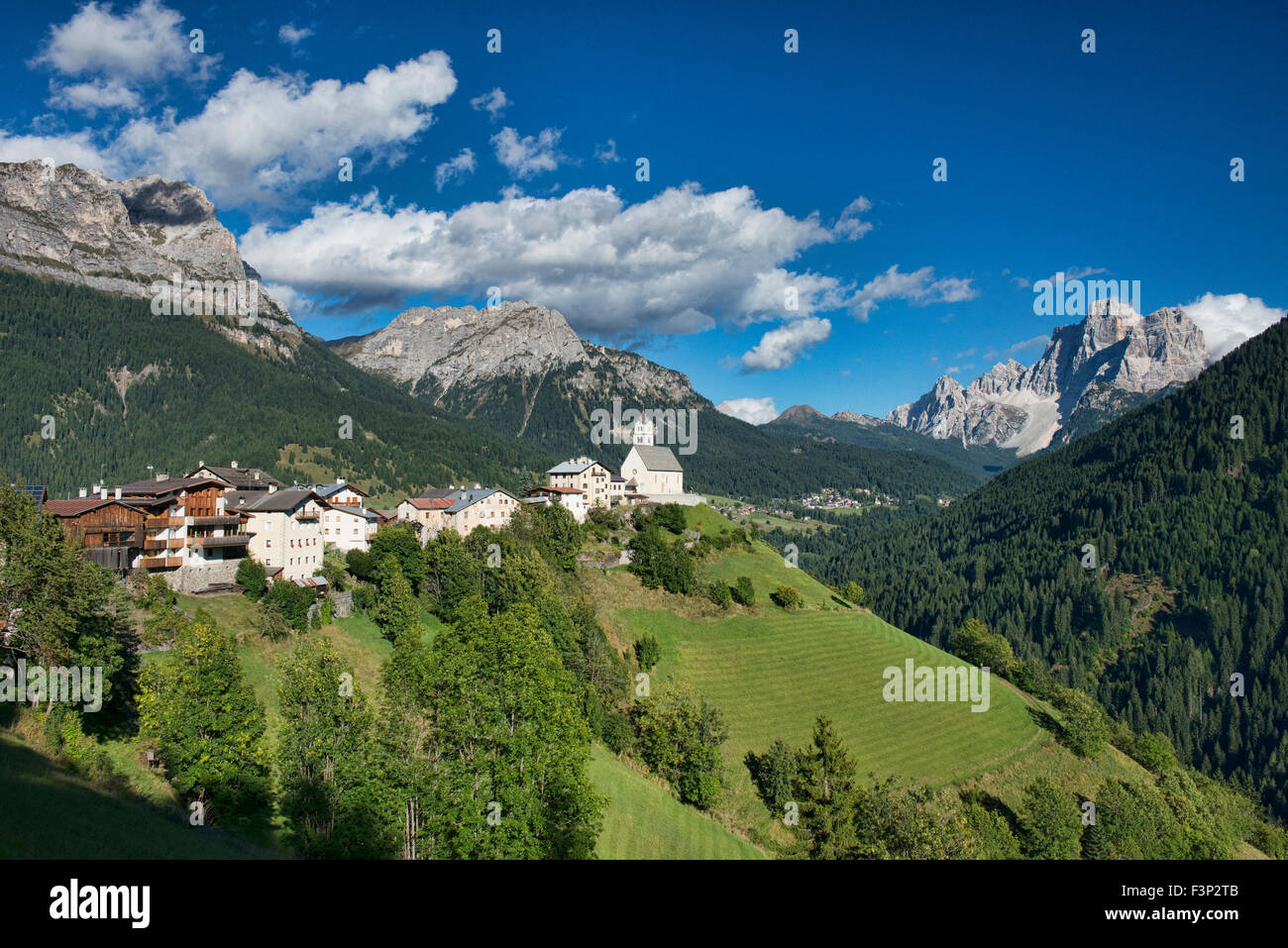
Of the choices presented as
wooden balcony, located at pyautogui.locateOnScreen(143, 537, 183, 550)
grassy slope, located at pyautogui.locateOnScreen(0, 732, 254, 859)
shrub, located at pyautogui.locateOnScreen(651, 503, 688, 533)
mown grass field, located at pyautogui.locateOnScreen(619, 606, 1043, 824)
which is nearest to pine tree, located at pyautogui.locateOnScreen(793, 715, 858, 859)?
mown grass field, located at pyautogui.locateOnScreen(619, 606, 1043, 824)

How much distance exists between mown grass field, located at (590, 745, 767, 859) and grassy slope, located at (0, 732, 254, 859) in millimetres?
22744

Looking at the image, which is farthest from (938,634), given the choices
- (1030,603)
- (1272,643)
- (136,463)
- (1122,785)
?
(136,463)

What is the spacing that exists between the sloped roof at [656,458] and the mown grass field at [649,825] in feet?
206

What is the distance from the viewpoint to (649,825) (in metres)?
43.8

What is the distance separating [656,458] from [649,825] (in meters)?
73.2

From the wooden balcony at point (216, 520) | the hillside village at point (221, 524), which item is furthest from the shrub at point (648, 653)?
the wooden balcony at point (216, 520)

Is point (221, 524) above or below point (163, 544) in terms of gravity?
above

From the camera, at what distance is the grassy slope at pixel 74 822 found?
15.4 metres

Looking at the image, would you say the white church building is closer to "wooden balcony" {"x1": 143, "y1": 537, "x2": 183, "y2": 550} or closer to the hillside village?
the hillside village

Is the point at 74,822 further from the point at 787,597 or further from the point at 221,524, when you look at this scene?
the point at 787,597

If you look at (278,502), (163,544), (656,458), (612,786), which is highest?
(656,458)

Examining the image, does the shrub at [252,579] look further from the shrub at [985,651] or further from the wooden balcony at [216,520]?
the shrub at [985,651]

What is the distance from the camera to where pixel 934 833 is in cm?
4172

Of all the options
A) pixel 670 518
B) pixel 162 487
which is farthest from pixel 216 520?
pixel 670 518
